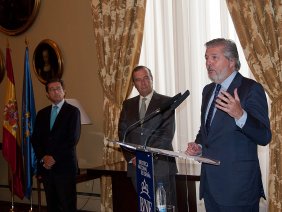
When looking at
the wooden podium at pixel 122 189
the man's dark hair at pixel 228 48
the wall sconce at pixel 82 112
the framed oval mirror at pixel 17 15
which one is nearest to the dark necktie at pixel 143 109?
the wooden podium at pixel 122 189

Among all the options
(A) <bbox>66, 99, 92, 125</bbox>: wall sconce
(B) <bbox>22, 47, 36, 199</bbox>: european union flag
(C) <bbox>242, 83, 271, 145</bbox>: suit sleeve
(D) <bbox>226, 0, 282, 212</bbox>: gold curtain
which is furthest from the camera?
(B) <bbox>22, 47, 36, 199</bbox>: european union flag

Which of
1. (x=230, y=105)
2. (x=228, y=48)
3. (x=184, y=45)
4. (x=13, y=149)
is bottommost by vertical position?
(x=13, y=149)

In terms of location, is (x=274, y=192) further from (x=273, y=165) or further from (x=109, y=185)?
(x=109, y=185)

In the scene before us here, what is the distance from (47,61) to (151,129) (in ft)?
12.9

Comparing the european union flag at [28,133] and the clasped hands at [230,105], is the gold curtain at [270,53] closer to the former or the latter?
the clasped hands at [230,105]

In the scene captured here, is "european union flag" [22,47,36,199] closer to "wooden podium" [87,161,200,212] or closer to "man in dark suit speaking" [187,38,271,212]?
"wooden podium" [87,161,200,212]

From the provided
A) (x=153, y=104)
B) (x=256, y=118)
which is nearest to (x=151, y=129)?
(x=256, y=118)

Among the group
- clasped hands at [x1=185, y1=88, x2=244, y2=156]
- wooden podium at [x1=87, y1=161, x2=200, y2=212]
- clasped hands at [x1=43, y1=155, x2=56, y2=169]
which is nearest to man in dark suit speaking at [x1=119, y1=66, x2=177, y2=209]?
clasped hands at [x1=185, y1=88, x2=244, y2=156]

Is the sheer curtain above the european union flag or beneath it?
above

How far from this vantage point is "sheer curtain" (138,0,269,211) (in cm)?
449

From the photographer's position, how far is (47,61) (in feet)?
19.7

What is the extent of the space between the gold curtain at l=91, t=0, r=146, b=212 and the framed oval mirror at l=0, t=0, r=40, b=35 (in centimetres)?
145

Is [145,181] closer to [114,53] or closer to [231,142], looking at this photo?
[231,142]

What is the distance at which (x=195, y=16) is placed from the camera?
4.62 m
